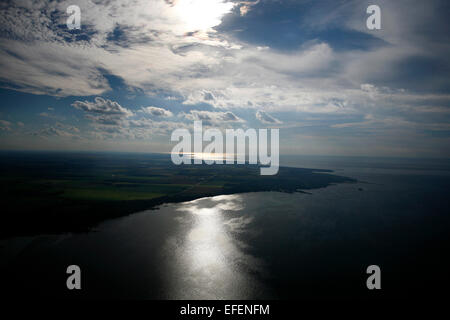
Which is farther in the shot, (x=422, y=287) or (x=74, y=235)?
(x=74, y=235)

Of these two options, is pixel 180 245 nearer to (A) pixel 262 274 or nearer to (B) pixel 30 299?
(A) pixel 262 274

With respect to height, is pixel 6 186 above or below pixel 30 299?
above

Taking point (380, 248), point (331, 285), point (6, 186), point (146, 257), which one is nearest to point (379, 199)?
point (380, 248)

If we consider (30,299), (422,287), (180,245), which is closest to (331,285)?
(422,287)

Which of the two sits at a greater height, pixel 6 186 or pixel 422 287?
pixel 6 186

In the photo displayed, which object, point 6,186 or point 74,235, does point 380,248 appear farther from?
point 6,186

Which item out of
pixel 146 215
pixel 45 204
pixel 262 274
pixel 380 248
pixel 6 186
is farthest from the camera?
pixel 6 186
